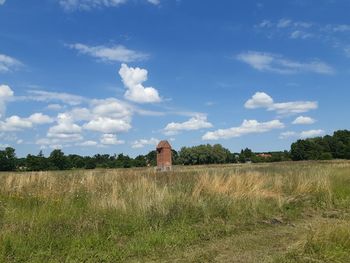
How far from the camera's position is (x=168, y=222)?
8625 mm

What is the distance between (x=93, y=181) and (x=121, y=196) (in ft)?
8.27

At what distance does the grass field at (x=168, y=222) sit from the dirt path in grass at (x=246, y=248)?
16 millimetres

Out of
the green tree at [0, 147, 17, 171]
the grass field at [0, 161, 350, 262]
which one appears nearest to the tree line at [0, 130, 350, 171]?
the green tree at [0, 147, 17, 171]

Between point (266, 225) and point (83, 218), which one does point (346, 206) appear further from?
point (83, 218)

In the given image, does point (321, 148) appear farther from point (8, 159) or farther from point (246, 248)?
point (246, 248)

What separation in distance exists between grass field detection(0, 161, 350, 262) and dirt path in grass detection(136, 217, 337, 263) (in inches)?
0.6

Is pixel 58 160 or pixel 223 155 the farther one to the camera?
pixel 223 155

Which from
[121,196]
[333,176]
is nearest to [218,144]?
[333,176]

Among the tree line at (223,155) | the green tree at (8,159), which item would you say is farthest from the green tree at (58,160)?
the green tree at (8,159)

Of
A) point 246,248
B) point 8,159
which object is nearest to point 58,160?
point 8,159

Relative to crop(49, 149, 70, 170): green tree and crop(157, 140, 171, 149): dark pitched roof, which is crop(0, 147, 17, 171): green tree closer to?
crop(49, 149, 70, 170): green tree

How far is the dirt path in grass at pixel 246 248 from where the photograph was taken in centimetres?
656

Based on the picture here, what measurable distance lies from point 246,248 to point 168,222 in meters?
1.83

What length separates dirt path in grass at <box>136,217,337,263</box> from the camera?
6562 mm
